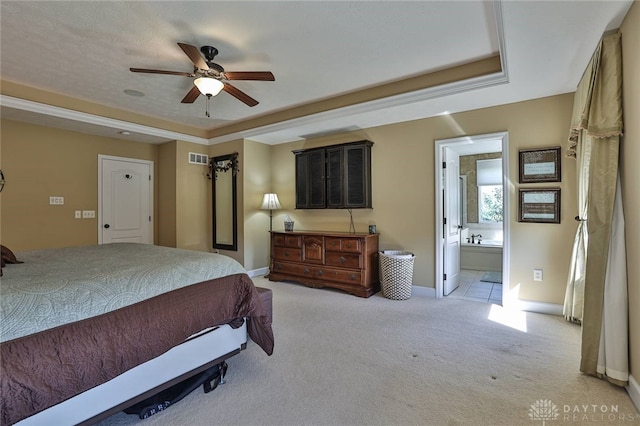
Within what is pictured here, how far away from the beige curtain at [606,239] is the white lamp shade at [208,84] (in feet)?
9.82

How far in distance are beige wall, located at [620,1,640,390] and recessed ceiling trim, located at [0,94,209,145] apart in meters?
5.53

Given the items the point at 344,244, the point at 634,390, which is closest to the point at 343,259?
the point at 344,244

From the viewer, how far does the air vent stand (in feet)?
18.5

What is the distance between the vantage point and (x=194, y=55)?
242cm

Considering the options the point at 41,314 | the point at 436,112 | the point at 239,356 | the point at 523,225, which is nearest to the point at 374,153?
the point at 436,112

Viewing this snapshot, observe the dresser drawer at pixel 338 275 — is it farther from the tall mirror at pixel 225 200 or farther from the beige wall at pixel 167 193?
the beige wall at pixel 167 193

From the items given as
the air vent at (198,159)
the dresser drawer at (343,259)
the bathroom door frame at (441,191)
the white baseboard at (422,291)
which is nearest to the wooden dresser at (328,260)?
the dresser drawer at (343,259)

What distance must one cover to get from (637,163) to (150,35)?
3.67 m

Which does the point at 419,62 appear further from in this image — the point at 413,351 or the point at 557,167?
the point at 413,351

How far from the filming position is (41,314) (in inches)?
54.7

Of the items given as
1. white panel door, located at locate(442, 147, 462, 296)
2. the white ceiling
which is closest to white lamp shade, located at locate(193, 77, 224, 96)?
the white ceiling

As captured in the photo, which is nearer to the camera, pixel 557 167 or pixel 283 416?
pixel 283 416

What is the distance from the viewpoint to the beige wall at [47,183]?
4.11 m

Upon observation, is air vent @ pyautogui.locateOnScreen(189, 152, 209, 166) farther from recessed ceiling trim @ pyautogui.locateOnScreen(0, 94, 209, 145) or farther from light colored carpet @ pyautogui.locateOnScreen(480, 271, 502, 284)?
light colored carpet @ pyautogui.locateOnScreen(480, 271, 502, 284)
